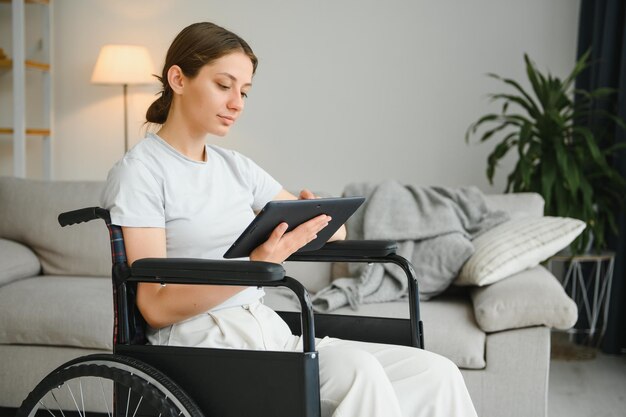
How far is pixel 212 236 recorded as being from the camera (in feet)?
5.19

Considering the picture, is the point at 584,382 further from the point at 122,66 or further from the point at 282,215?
the point at 122,66

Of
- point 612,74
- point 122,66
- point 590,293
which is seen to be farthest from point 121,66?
point 590,293

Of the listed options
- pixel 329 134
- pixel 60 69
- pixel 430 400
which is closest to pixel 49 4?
pixel 60 69

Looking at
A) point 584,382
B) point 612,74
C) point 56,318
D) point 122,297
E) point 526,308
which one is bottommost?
point 584,382

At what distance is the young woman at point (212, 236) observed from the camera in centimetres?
146

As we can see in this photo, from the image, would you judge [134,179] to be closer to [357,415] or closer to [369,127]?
[357,415]

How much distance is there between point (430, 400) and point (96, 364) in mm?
605

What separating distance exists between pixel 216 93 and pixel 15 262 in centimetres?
158

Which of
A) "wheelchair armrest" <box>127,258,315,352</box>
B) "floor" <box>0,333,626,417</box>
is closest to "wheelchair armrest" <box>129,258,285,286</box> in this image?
"wheelchair armrest" <box>127,258,315,352</box>

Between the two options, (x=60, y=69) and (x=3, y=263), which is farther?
(x=60, y=69)

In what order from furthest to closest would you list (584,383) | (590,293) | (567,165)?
(590,293)
(567,165)
(584,383)

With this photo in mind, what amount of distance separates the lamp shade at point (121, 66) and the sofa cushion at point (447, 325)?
190 cm

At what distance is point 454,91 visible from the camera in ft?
13.4

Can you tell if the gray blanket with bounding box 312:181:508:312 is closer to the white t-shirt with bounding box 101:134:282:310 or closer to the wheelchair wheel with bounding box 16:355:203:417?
the white t-shirt with bounding box 101:134:282:310
